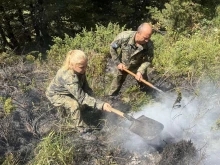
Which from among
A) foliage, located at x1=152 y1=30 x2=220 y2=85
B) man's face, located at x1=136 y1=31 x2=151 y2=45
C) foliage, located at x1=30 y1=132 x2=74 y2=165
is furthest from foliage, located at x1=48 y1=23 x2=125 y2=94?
foliage, located at x1=30 y1=132 x2=74 y2=165

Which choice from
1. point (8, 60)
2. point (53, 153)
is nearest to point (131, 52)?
point (53, 153)

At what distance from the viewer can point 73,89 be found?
12.0 ft

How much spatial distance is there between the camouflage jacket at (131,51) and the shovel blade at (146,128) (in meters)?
1.05

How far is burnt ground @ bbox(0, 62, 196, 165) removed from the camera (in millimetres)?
3672

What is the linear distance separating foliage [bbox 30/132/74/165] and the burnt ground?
0.53ft

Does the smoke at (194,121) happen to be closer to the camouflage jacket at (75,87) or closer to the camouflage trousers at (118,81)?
the camouflage trousers at (118,81)

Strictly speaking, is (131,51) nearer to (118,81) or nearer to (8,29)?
(118,81)

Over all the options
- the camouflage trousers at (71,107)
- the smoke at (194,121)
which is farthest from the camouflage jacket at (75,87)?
the smoke at (194,121)

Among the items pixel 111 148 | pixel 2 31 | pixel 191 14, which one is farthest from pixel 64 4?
pixel 111 148

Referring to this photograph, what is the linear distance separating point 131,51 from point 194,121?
151 centimetres

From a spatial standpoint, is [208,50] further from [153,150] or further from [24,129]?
[24,129]

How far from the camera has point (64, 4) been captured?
9117 millimetres

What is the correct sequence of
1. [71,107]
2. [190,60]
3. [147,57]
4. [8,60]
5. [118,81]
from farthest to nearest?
[8,60], [190,60], [118,81], [147,57], [71,107]

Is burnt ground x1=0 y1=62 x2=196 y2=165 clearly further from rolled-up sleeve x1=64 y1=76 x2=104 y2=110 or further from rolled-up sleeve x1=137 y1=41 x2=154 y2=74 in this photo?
rolled-up sleeve x1=137 y1=41 x2=154 y2=74
